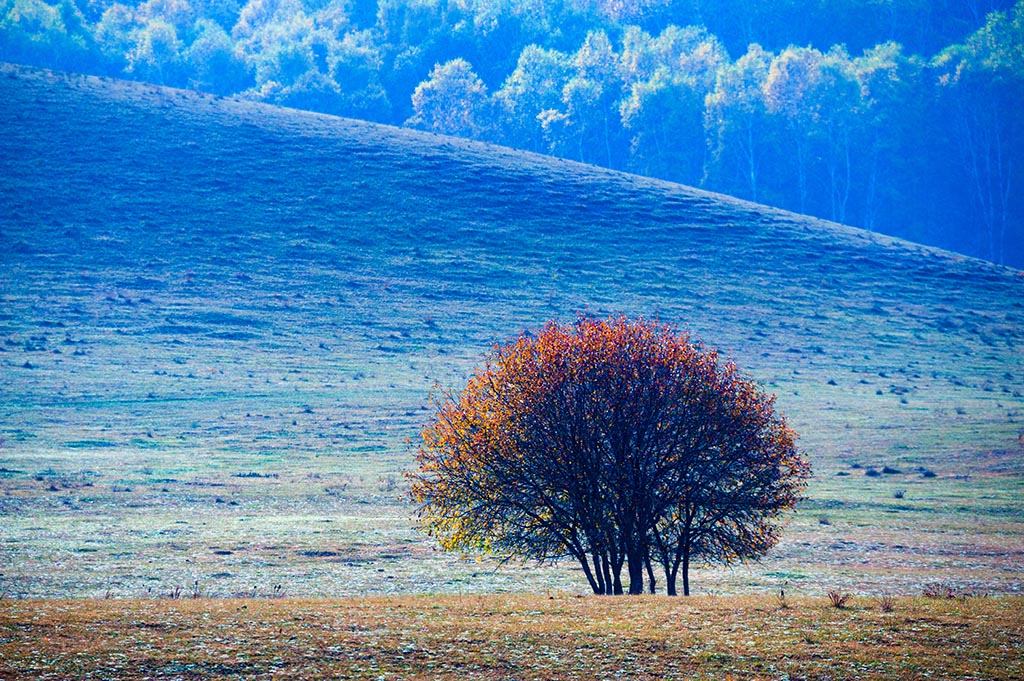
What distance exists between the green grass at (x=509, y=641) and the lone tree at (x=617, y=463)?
14.7ft

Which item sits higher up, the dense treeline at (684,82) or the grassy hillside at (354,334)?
the dense treeline at (684,82)

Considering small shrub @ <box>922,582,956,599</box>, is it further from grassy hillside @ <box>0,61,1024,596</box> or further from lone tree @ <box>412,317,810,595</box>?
lone tree @ <box>412,317,810,595</box>

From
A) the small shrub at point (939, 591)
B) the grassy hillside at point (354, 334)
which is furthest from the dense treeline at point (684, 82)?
the small shrub at point (939, 591)

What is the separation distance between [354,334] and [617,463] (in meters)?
49.5

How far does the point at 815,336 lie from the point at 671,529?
175ft

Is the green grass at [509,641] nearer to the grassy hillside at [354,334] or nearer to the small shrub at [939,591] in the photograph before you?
the small shrub at [939,591]

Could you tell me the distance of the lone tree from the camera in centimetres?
2555

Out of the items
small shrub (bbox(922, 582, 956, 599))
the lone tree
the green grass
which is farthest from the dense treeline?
the green grass

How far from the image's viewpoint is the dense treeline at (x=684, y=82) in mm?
137750

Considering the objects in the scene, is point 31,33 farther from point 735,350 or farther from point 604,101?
point 735,350

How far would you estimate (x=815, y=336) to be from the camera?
7644 cm

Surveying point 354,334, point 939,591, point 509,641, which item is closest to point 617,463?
point 509,641

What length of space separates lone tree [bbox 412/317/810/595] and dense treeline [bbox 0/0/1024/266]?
370 feet

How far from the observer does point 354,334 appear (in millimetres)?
73125
